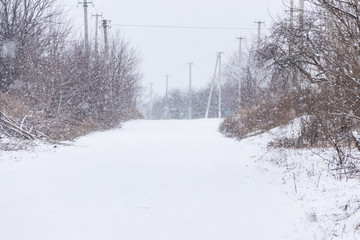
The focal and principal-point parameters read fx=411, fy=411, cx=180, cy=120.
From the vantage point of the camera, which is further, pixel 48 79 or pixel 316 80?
pixel 48 79

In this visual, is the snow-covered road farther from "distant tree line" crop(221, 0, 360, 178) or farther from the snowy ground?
"distant tree line" crop(221, 0, 360, 178)

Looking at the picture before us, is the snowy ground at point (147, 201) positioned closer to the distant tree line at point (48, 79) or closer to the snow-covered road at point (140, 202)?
the snow-covered road at point (140, 202)

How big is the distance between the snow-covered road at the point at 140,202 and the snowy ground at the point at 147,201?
12 mm

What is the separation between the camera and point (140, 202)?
614 cm

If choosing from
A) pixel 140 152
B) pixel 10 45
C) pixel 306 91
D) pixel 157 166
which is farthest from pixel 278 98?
pixel 10 45

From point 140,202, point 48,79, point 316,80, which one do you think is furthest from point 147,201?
point 48,79

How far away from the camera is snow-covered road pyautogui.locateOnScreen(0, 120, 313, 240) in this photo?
4770mm

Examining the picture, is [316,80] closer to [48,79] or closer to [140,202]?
[140,202]

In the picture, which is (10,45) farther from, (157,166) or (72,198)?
(72,198)

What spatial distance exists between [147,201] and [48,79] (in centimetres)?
1299

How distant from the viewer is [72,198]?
20.6 feet

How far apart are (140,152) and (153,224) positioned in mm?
7635

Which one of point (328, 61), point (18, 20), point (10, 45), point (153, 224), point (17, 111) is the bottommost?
point (153, 224)

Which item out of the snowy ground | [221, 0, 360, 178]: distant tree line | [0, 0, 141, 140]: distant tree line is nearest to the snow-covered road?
the snowy ground
